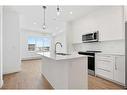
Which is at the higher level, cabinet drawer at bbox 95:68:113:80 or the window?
the window

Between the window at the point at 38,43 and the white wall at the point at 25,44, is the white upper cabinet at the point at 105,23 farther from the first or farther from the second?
the window at the point at 38,43

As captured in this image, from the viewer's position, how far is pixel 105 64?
151 inches

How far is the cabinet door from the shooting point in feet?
10.7

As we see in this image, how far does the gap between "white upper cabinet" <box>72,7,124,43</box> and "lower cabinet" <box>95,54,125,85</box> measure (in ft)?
2.43

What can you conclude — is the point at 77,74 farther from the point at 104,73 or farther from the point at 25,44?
the point at 25,44

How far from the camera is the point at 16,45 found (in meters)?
4.97

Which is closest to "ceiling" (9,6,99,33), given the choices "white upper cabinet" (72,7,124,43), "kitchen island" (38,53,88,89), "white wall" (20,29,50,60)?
"white upper cabinet" (72,7,124,43)

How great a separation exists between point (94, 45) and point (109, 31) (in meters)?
1.30

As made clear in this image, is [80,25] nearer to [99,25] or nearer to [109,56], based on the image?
[99,25]

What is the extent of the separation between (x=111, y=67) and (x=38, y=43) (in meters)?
8.10

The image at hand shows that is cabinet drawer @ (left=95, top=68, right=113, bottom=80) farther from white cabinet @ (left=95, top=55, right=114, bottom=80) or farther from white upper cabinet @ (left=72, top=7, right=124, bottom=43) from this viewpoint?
white upper cabinet @ (left=72, top=7, right=124, bottom=43)

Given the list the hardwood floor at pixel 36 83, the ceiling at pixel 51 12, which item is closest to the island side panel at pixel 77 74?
the hardwood floor at pixel 36 83

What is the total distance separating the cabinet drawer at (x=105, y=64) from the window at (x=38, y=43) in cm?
715
